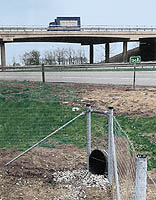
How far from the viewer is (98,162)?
5.16 m

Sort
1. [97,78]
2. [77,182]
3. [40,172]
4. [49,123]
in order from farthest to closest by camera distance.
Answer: [97,78]
[49,123]
[40,172]
[77,182]

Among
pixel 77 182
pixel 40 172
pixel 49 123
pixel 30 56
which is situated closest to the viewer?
pixel 77 182

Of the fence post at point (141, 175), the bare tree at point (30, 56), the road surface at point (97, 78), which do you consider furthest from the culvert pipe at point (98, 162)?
the bare tree at point (30, 56)

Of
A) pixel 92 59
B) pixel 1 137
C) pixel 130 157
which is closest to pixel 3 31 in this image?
pixel 92 59

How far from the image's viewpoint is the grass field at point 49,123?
22.7 feet

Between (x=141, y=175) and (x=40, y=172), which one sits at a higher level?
(x=141, y=175)

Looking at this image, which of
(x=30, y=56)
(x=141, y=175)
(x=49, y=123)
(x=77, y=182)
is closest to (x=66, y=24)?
(x=30, y=56)

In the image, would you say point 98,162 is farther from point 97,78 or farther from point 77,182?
point 97,78

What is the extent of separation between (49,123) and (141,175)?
653cm

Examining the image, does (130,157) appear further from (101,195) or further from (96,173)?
(101,195)

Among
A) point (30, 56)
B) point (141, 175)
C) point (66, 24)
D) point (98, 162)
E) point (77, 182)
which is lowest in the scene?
point (77, 182)

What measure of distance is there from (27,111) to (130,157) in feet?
16.4

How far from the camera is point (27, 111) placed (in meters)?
9.62

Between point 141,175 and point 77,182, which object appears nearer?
point 141,175
